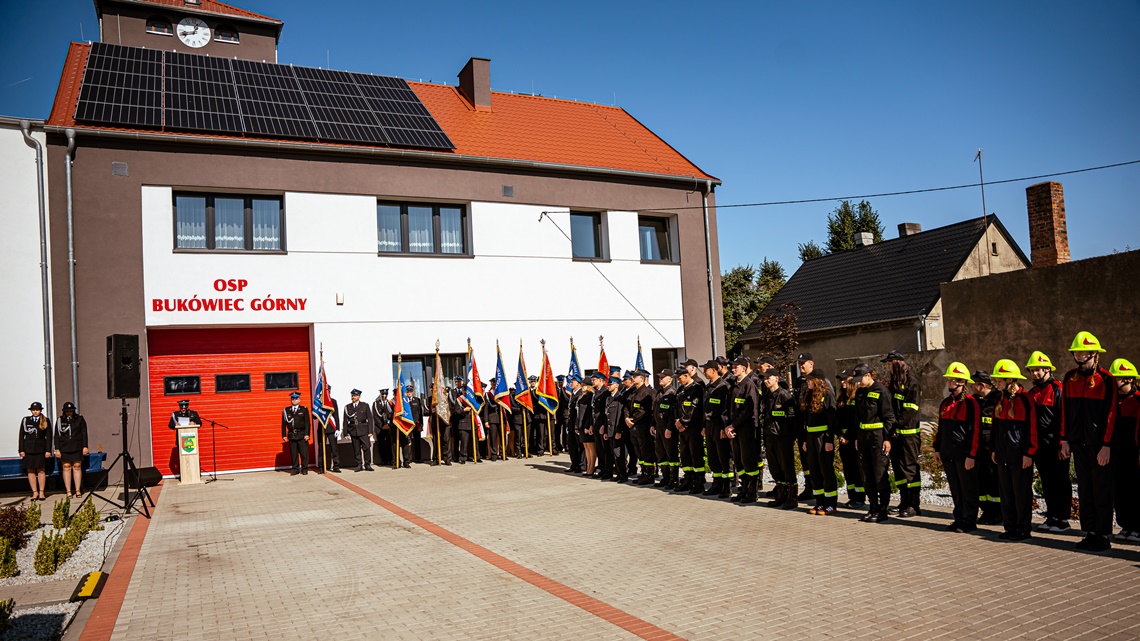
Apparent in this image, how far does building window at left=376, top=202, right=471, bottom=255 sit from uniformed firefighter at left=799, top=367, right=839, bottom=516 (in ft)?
38.5

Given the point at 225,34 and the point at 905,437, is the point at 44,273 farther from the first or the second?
the point at 905,437

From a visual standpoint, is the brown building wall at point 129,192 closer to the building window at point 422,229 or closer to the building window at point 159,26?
the building window at point 422,229

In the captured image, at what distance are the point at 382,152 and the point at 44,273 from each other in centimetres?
743

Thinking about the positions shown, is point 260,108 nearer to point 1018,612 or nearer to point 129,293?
point 129,293

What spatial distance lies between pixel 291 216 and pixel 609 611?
14.7 metres

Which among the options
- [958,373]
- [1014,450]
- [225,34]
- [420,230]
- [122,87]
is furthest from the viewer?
[225,34]

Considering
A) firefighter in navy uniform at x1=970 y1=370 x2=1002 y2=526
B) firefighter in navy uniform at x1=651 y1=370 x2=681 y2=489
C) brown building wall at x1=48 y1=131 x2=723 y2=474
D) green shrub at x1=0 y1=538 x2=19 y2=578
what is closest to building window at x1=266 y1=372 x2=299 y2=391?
brown building wall at x1=48 y1=131 x2=723 y2=474

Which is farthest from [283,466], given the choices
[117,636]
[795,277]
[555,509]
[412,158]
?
[795,277]

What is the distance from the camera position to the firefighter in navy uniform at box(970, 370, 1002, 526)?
30.2 ft

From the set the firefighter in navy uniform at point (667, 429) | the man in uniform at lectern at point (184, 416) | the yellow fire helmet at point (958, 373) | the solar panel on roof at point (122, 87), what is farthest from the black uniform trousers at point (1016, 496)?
the solar panel on roof at point (122, 87)

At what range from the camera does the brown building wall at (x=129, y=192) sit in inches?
645

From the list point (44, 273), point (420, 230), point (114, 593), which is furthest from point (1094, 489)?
point (44, 273)

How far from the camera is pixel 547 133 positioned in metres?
23.6

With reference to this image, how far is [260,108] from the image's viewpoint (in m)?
19.3
